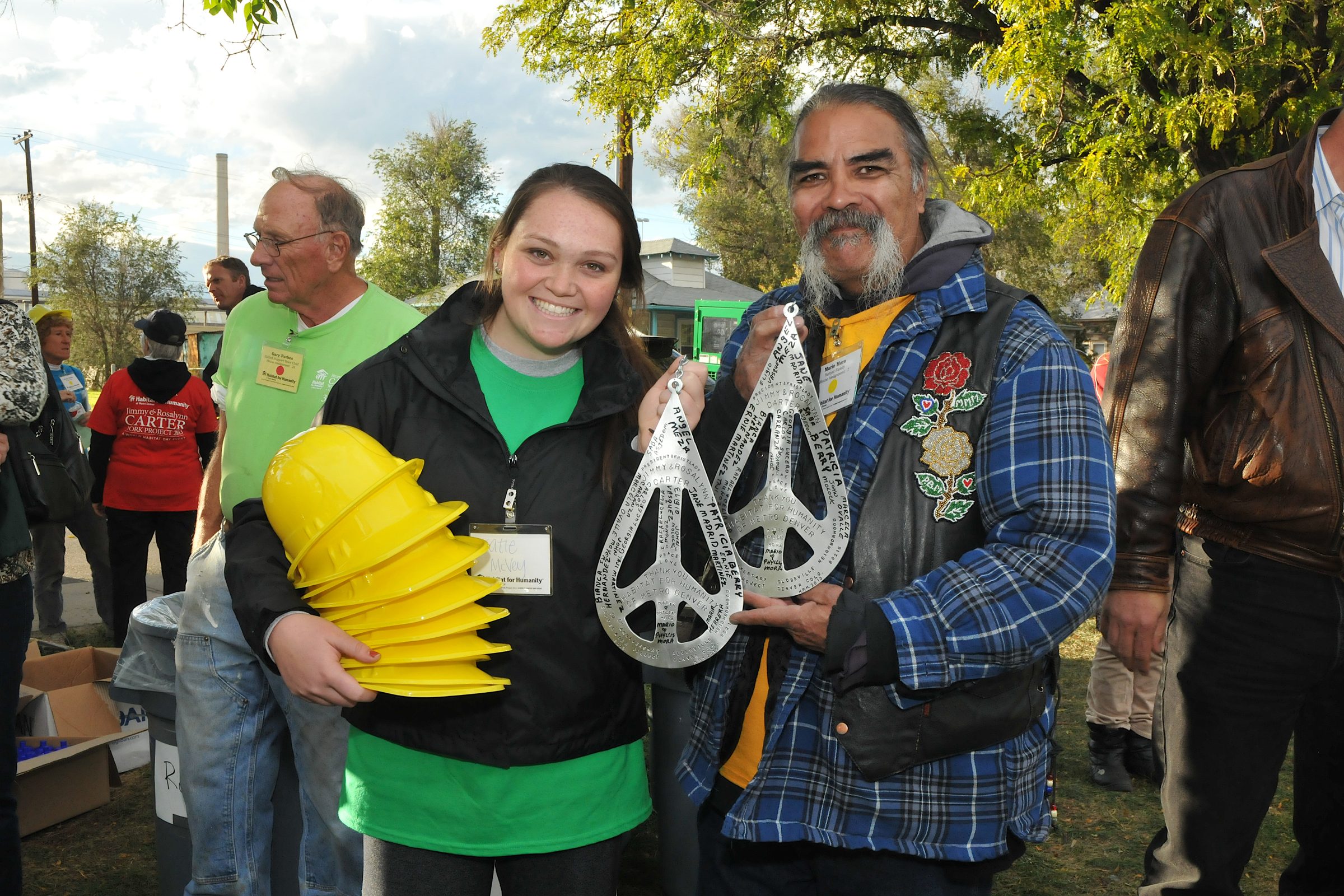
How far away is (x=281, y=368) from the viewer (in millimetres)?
2766

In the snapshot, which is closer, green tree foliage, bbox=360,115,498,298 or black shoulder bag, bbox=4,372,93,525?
black shoulder bag, bbox=4,372,93,525

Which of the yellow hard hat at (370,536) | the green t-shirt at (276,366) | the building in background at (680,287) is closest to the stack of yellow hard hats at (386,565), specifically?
the yellow hard hat at (370,536)

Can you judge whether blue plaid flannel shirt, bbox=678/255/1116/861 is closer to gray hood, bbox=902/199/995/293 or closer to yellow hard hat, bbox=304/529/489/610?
gray hood, bbox=902/199/995/293

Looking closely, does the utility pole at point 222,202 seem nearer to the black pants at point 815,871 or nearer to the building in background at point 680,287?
the building in background at point 680,287

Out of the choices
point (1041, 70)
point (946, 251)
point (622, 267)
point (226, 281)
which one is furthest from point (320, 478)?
point (1041, 70)

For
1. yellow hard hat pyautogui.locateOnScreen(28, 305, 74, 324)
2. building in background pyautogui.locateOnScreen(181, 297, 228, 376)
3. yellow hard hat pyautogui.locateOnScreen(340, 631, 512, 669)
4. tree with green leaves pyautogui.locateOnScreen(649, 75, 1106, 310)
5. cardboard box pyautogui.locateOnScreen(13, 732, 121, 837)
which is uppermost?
tree with green leaves pyautogui.locateOnScreen(649, 75, 1106, 310)

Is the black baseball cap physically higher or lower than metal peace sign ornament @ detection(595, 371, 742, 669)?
higher

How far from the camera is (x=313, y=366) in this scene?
276 centimetres

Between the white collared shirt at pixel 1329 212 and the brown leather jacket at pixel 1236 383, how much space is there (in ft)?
0.06

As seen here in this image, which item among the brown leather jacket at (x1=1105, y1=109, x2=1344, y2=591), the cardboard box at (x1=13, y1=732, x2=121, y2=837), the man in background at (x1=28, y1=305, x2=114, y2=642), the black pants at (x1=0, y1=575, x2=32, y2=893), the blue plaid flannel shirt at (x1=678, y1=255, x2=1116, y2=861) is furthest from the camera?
the man in background at (x1=28, y1=305, x2=114, y2=642)

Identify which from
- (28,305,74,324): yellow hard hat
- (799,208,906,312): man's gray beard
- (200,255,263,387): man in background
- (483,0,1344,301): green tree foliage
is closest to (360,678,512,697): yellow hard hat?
(799,208,906,312): man's gray beard

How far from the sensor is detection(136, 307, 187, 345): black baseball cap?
5.29 m

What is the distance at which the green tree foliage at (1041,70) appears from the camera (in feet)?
24.3

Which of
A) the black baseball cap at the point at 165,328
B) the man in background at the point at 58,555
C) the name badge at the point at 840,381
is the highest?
the black baseball cap at the point at 165,328
